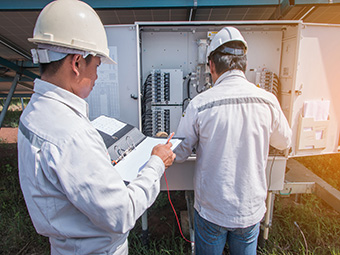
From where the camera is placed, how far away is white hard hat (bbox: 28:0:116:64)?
86cm

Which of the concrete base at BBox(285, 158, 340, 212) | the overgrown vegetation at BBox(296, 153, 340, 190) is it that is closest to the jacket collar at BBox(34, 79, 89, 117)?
the concrete base at BBox(285, 158, 340, 212)

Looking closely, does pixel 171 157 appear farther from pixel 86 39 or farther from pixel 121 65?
pixel 121 65

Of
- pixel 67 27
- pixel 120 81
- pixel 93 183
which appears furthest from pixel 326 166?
pixel 67 27

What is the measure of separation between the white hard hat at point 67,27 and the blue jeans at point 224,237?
119 cm

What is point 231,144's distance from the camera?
51.2 inches

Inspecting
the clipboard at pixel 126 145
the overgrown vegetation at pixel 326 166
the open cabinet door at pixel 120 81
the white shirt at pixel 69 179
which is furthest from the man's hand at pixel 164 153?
the overgrown vegetation at pixel 326 166

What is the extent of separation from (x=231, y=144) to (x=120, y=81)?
131 centimetres

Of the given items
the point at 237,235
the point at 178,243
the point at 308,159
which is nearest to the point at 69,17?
the point at 237,235

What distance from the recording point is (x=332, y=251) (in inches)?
88.5

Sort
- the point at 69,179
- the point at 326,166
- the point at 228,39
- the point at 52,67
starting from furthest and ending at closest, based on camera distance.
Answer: the point at 326,166
the point at 228,39
the point at 52,67
the point at 69,179

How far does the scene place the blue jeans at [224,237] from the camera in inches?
55.3

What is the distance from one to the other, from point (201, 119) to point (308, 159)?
12.7ft

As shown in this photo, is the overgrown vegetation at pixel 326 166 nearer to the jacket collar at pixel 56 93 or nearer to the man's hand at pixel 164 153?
the man's hand at pixel 164 153

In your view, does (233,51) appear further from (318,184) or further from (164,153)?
(318,184)
